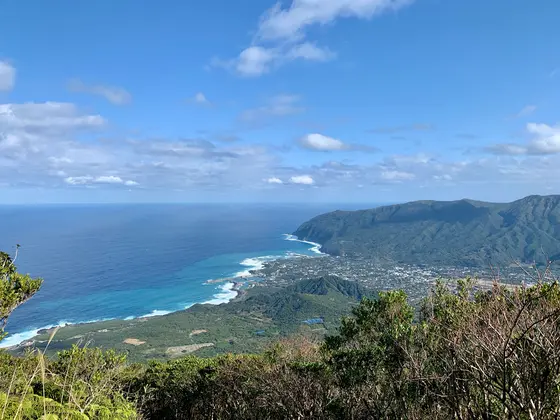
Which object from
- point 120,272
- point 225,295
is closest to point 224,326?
point 225,295

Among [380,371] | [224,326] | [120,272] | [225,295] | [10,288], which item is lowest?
[224,326]

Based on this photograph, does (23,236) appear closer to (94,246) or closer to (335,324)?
(94,246)

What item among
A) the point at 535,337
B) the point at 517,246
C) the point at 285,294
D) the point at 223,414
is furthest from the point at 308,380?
the point at 517,246

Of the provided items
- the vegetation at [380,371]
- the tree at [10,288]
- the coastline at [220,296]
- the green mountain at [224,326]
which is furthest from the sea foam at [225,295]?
the tree at [10,288]

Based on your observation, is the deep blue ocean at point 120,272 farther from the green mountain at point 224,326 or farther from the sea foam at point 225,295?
the green mountain at point 224,326

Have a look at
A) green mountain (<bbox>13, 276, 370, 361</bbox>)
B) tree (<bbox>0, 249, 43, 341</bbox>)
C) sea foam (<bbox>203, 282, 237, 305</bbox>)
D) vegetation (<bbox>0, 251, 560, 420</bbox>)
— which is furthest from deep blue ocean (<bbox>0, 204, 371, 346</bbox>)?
tree (<bbox>0, 249, 43, 341</bbox>)

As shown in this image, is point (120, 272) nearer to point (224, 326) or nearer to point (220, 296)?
point (220, 296)

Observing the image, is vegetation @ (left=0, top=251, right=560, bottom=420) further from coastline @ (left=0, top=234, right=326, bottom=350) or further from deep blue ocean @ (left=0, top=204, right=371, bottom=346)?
deep blue ocean @ (left=0, top=204, right=371, bottom=346)
